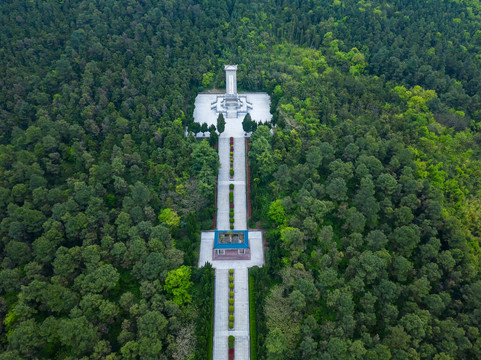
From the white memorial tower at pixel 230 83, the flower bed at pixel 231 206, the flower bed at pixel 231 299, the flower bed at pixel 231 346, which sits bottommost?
the flower bed at pixel 231 346

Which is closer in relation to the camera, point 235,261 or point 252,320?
point 252,320

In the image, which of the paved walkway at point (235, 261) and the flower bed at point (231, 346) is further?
the paved walkway at point (235, 261)

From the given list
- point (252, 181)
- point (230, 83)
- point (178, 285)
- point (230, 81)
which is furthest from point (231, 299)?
point (230, 81)

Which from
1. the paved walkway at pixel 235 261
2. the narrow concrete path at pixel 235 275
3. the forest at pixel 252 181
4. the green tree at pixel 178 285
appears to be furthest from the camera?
the paved walkway at pixel 235 261

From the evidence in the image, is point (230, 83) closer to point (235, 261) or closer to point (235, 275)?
point (235, 261)

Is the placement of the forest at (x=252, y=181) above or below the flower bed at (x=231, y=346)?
above

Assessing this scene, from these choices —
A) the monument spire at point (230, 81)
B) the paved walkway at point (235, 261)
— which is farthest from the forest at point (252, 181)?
the monument spire at point (230, 81)

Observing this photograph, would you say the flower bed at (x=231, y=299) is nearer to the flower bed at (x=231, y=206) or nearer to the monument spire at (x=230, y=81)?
the flower bed at (x=231, y=206)

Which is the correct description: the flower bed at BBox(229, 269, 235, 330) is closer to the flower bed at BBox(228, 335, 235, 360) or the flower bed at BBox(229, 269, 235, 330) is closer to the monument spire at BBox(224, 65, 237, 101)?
the flower bed at BBox(228, 335, 235, 360)
